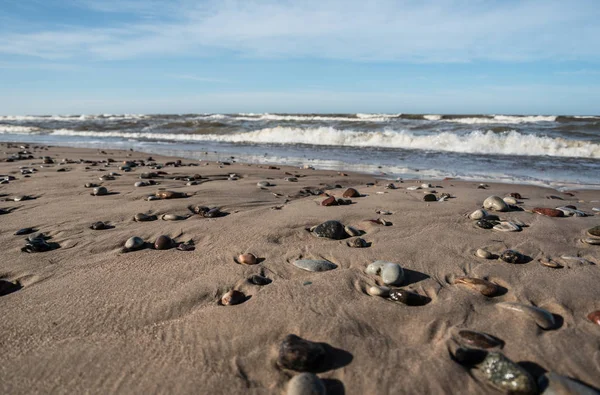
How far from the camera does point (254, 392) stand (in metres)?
1.26

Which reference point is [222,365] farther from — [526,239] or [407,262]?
[526,239]

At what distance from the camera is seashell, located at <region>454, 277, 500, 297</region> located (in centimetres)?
184

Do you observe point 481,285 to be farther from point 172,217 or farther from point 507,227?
point 172,217

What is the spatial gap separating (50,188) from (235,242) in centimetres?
306

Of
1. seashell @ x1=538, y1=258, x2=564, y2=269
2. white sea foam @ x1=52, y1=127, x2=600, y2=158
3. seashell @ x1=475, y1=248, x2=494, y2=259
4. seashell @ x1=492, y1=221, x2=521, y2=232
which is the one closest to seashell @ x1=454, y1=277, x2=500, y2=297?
seashell @ x1=475, y1=248, x2=494, y2=259

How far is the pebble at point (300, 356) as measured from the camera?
4.39ft

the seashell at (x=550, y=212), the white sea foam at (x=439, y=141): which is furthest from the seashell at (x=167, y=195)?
the white sea foam at (x=439, y=141)

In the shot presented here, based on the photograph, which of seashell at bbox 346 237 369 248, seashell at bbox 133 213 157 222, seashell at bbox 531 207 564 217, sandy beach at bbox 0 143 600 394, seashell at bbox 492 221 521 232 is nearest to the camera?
sandy beach at bbox 0 143 600 394

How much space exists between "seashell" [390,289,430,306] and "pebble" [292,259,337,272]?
41 centimetres

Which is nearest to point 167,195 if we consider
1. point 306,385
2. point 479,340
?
point 306,385

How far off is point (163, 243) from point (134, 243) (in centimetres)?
17

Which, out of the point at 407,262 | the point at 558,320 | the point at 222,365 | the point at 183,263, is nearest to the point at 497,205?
the point at 407,262

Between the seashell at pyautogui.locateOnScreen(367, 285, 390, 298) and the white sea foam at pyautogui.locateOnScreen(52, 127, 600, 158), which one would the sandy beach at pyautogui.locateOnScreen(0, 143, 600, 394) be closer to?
the seashell at pyautogui.locateOnScreen(367, 285, 390, 298)

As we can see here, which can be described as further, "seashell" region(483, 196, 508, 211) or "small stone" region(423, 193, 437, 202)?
"small stone" region(423, 193, 437, 202)
